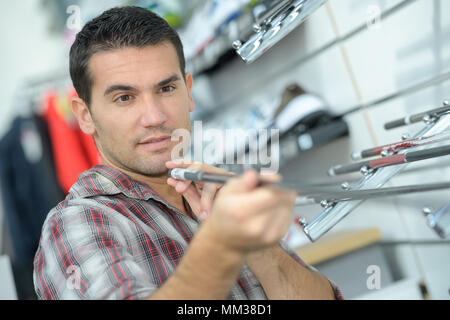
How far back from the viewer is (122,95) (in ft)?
2.88

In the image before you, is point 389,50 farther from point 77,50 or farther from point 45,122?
point 45,122

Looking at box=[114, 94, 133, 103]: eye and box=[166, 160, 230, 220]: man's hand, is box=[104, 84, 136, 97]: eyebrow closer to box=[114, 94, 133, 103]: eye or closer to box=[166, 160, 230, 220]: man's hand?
box=[114, 94, 133, 103]: eye

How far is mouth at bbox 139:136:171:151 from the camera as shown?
89cm

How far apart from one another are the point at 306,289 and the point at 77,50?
1.97ft

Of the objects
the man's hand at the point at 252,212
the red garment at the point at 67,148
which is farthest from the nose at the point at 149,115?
the red garment at the point at 67,148

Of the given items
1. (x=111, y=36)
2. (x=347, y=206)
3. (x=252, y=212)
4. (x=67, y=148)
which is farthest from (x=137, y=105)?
(x=67, y=148)

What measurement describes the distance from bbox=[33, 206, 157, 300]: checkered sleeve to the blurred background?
340 mm

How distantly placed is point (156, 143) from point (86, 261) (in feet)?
1.00

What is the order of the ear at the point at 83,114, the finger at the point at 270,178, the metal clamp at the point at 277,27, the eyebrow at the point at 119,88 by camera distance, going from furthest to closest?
1. the ear at the point at 83,114
2. the eyebrow at the point at 119,88
3. the metal clamp at the point at 277,27
4. the finger at the point at 270,178

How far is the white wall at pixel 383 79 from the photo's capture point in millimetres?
1255

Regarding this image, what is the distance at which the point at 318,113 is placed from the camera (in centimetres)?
151

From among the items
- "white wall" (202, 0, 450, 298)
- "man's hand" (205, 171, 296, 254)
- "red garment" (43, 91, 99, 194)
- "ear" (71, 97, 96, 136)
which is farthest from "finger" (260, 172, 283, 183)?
"red garment" (43, 91, 99, 194)

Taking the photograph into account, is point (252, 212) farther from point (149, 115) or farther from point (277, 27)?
point (149, 115)

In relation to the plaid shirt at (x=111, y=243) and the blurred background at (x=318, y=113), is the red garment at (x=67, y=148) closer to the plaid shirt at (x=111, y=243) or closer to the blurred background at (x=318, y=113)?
the blurred background at (x=318, y=113)
